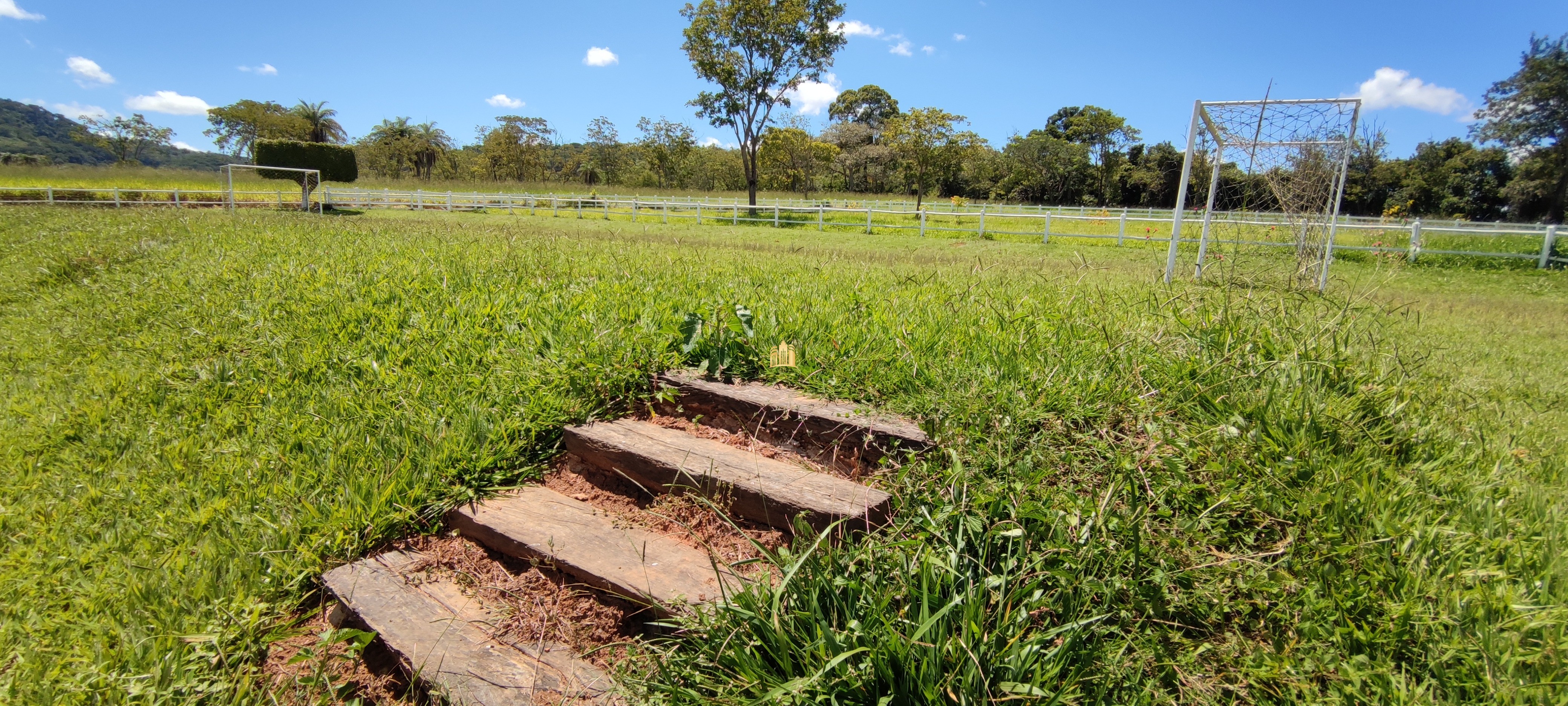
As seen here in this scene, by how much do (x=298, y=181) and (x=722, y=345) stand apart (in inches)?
1267

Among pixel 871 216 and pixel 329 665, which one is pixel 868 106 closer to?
pixel 871 216

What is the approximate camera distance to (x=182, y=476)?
10.8ft

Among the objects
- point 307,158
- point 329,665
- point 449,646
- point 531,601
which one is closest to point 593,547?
point 531,601

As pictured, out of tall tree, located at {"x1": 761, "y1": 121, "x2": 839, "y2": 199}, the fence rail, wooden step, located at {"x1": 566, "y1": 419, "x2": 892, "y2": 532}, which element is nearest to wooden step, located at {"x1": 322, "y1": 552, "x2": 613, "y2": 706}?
wooden step, located at {"x1": 566, "y1": 419, "x2": 892, "y2": 532}

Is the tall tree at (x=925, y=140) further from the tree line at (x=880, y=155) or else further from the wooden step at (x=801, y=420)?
the wooden step at (x=801, y=420)

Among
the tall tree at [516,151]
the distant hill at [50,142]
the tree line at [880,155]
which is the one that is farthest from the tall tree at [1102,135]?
the distant hill at [50,142]

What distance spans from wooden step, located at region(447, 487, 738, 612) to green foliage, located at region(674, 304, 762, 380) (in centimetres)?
101

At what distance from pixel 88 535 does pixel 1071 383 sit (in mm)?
4127

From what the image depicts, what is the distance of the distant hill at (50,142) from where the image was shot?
281ft

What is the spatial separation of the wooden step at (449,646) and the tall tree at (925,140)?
38.2m

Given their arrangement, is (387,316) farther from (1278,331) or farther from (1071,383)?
(1278,331)

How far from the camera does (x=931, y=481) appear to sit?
2377 mm

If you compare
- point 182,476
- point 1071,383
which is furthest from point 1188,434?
point 182,476

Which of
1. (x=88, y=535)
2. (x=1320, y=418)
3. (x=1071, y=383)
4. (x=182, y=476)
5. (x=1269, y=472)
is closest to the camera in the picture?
(x=1269, y=472)
